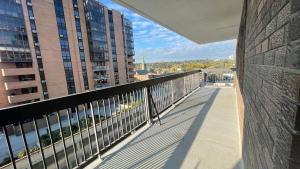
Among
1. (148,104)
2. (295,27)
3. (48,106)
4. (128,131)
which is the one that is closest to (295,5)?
(295,27)

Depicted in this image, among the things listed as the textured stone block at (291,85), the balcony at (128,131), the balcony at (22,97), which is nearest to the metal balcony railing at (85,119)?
the balcony at (128,131)

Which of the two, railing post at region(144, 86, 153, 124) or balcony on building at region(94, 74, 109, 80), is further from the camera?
balcony on building at region(94, 74, 109, 80)

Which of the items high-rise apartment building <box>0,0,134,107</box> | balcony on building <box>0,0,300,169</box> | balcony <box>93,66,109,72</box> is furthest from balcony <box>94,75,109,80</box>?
balcony on building <box>0,0,300,169</box>

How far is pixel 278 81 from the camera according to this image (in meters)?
0.55

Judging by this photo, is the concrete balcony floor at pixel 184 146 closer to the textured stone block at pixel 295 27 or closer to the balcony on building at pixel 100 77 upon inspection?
the textured stone block at pixel 295 27

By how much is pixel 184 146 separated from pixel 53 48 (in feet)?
72.9

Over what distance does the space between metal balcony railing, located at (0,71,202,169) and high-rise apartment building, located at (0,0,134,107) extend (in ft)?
59.4

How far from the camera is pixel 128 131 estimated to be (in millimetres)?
2762

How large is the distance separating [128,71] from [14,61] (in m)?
19.7

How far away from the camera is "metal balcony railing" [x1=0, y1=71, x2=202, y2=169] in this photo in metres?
1.36

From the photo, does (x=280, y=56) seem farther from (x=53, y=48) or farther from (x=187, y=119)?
(x=53, y=48)

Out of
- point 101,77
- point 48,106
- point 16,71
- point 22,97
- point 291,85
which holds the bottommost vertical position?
point 22,97

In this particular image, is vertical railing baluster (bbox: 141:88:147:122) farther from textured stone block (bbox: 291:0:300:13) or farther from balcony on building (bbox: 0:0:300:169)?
textured stone block (bbox: 291:0:300:13)

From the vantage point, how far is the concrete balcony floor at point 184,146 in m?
1.96
